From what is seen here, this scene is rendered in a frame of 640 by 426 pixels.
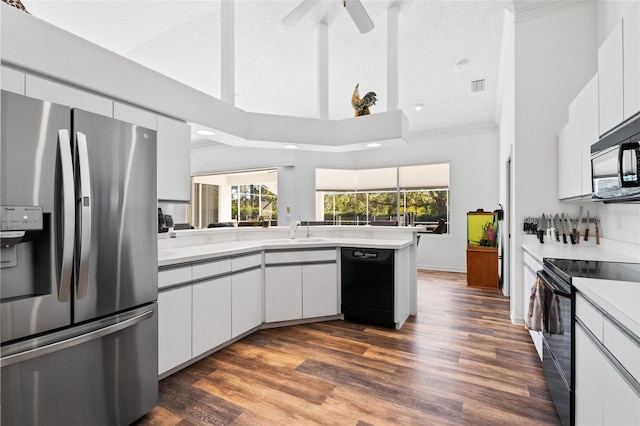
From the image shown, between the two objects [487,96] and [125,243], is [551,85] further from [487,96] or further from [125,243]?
[125,243]

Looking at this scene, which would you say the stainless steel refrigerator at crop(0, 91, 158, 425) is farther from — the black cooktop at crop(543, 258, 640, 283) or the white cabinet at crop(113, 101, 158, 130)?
the black cooktop at crop(543, 258, 640, 283)

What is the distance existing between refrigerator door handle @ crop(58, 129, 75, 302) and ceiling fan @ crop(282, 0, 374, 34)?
78.3 inches

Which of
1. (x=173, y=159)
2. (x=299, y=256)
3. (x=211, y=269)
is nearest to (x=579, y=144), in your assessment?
(x=299, y=256)

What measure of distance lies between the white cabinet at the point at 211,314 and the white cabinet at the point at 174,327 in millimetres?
70

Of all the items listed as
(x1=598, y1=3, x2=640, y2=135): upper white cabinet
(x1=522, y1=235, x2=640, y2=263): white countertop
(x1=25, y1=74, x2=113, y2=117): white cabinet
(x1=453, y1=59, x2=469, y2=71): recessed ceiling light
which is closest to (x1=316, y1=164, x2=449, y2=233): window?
(x1=453, y1=59, x2=469, y2=71): recessed ceiling light

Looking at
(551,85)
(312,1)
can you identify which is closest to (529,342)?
(551,85)

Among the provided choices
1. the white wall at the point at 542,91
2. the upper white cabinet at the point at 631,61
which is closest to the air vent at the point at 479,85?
the white wall at the point at 542,91

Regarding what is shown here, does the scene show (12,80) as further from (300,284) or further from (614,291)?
(614,291)

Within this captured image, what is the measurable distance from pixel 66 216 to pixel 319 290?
96.5 inches

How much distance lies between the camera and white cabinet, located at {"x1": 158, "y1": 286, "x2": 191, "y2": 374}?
2145 mm

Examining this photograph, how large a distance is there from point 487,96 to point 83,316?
5625mm

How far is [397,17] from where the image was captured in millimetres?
3002

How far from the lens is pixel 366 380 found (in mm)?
2234

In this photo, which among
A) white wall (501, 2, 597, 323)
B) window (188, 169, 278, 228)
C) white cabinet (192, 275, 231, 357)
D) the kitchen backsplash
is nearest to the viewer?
the kitchen backsplash
